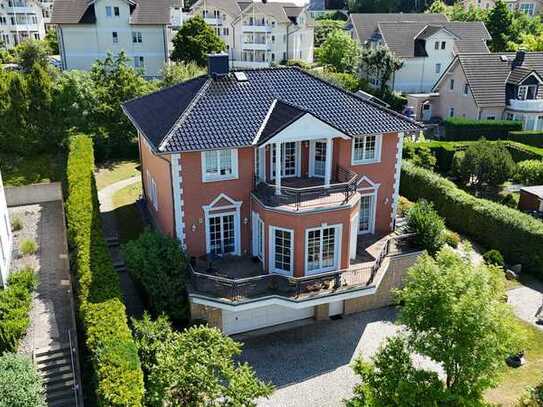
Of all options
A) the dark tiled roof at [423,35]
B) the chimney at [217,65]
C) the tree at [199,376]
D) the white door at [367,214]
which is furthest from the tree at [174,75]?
the tree at [199,376]

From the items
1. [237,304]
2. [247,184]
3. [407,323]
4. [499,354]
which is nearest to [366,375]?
[407,323]

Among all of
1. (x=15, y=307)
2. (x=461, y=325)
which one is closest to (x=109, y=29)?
(x=15, y=307)

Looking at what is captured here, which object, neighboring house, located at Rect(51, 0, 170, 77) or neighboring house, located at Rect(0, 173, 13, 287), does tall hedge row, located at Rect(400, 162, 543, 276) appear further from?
neighboring house, located at Rect(51, 0, 170, 77)

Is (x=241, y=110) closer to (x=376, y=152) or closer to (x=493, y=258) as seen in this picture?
(x=376, y=152)

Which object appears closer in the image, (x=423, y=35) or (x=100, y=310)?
(x=100, y=310)

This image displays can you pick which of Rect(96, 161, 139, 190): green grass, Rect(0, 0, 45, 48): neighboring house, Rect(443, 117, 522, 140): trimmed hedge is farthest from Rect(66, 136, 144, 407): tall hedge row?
Rect(0, 0, 45, 48): neighboring house
